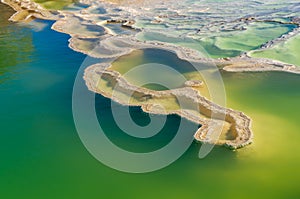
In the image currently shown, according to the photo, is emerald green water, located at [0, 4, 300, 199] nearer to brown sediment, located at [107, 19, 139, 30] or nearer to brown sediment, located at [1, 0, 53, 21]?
brown sediment, located at [107, 19, 139, 30]

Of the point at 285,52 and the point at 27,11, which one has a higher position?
the point at 285,52

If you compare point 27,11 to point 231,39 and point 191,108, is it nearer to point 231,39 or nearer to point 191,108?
point 231,39

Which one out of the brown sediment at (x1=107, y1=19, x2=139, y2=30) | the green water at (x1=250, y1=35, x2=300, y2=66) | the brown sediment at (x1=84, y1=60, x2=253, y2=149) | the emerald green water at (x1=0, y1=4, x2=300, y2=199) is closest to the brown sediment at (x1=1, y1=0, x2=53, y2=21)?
the brown sediment at (x1=107, y1=19, x2=139, y2=30)

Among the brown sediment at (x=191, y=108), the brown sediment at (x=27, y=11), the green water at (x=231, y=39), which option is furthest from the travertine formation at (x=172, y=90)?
the brown sediment at (x=27, y=11)

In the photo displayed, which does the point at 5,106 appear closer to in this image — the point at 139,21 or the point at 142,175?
the point at 142,175

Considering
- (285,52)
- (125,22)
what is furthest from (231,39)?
(125,22)

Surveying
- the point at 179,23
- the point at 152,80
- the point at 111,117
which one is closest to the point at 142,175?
the point at 111,117

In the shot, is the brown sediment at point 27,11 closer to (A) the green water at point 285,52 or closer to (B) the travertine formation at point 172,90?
(B) the travertine formation at point 172,90
